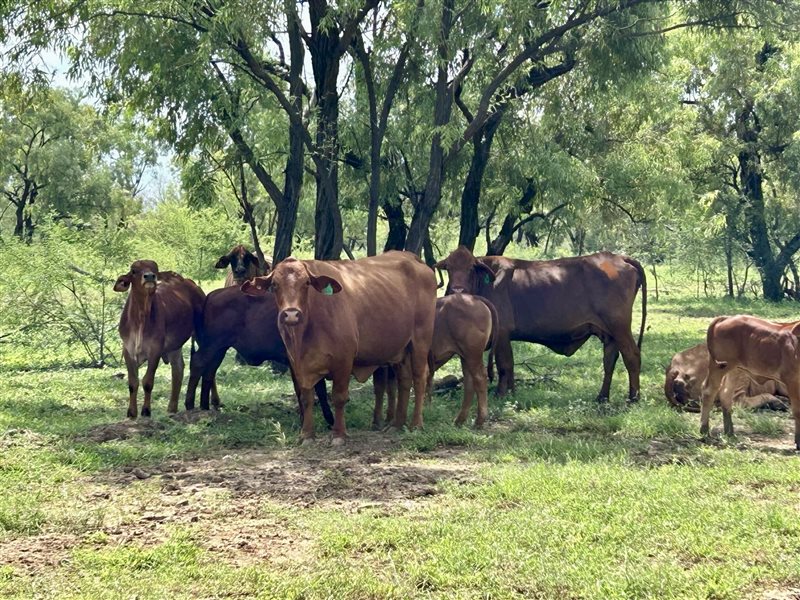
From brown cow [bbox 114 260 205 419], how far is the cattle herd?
0.01 metres

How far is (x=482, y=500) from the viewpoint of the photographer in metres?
6.38

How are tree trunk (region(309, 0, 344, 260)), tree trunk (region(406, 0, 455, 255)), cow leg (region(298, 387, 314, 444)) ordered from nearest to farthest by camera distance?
cow leg (region(298, 387, 314, 444)) → tree trunk (region(406, 0, 455, 255)) → tree trunk (region(309, 0, 344, 260))

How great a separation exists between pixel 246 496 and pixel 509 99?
1173 cm

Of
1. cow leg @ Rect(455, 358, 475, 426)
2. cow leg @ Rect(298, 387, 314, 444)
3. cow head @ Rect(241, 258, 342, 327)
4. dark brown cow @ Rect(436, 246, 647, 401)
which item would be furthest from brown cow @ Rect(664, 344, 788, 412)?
cow leg @ Rect(298, 387, 314, 444)

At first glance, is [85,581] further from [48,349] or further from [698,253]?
[698,253]

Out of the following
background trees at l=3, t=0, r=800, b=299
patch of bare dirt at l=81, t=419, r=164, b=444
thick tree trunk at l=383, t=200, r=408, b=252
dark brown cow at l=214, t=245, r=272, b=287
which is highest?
background trees at l=3, t=0, r=800, b=299

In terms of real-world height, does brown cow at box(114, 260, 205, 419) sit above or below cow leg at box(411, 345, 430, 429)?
above

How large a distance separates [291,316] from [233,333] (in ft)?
8.90

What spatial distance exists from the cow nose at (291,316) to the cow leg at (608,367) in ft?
16.1

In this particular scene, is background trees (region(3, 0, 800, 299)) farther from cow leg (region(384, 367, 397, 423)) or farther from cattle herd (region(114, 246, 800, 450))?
cow leg (region(384, 367, 397, 423))

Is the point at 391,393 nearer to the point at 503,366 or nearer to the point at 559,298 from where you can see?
the point at 503,366

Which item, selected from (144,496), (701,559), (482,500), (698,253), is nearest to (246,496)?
(144,496)

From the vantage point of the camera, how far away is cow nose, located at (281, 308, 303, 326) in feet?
27.0

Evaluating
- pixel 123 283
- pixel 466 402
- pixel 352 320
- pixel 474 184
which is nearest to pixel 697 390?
pixel 466 402
